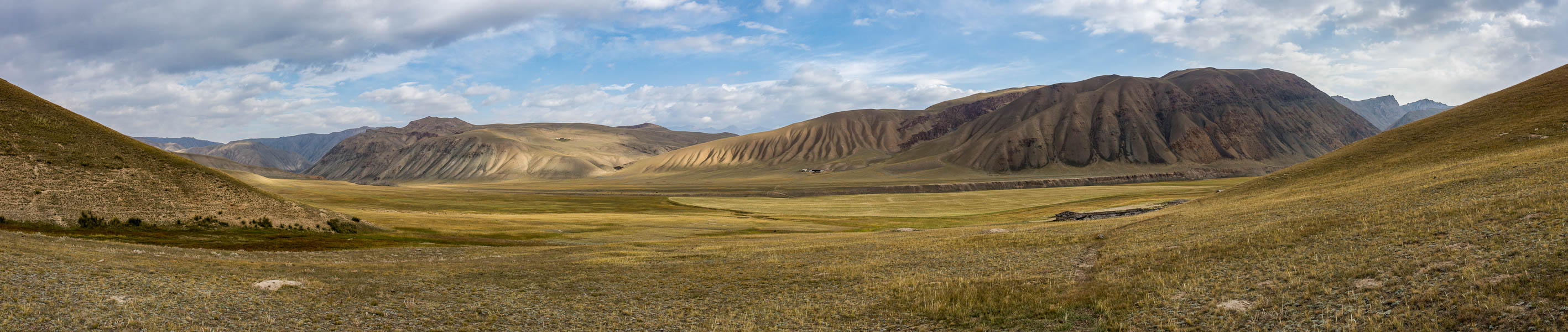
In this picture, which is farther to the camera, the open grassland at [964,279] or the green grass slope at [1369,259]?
the open grassland at [964,279]

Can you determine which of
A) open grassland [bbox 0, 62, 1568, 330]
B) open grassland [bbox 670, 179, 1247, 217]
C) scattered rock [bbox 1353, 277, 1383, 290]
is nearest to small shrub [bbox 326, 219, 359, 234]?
open grassland [bbox 0, 62, 1568, 330]

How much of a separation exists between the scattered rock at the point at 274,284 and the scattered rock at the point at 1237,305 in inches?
1004

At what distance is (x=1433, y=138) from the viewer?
189ft

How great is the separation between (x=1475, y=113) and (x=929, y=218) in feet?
172

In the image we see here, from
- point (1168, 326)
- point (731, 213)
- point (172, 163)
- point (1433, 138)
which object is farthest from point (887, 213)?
point (1168, 326)

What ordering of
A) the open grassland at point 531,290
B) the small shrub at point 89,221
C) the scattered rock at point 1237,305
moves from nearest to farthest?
the scattered rock at point 1237,305 → the open grassland at point 531,290 → the small shrub at point 89,221

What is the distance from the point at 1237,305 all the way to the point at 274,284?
86.0ft

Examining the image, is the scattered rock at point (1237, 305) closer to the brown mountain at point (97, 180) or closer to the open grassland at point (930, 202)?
the brown mountain at point (97, 180)

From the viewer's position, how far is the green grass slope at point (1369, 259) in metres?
13.2

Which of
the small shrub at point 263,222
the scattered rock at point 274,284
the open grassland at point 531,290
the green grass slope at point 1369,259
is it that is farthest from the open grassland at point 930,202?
the scattered rock at point 274,284

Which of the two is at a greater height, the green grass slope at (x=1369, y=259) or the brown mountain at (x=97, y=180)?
the brown mountain at (x=97, y=180)

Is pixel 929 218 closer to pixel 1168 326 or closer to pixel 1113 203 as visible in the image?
pixel 1113 203

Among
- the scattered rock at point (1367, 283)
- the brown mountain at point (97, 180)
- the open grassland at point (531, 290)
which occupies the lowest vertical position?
the open grassland at point (531, 290)

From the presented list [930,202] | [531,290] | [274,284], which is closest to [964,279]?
[531,290]
